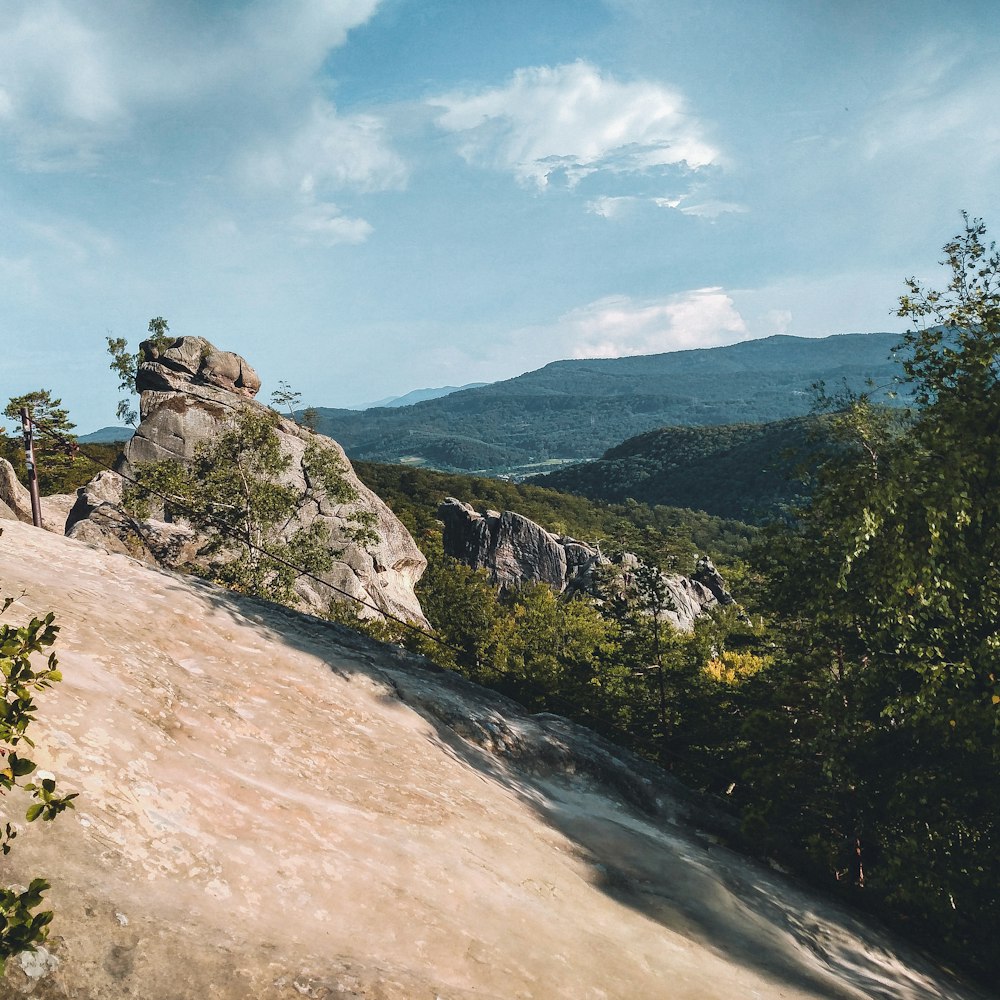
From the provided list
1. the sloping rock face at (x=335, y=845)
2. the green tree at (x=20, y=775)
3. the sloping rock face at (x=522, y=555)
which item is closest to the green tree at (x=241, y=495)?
the sloping rock face at (x=335, y=845)

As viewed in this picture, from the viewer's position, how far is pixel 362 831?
9.52 m

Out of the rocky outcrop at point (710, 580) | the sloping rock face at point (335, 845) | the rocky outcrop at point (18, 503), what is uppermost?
the rocky outcrop at point (18, 503)

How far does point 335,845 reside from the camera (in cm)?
888

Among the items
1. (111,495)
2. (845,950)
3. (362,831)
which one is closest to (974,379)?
(845,950)

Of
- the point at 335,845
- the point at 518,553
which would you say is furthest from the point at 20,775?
the point at 518,553

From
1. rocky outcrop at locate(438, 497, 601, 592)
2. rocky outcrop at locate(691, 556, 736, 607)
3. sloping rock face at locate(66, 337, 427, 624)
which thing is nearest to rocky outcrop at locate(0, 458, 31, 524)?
sloping rock face at locate(66, 337, 427, 624)

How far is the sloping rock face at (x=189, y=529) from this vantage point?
3459 cm

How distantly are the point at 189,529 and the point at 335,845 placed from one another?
31.7m

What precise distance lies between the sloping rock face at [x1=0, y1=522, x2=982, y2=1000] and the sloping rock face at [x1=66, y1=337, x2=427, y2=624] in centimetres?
2091

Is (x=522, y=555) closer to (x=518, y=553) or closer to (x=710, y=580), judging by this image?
(x=518, y=553)

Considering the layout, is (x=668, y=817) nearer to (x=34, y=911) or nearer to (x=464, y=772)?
(x=464, y=772)

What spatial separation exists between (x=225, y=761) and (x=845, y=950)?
12551mm

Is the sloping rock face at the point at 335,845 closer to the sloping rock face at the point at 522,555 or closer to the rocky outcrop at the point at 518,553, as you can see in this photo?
the sloping rock face at the point at 522,555

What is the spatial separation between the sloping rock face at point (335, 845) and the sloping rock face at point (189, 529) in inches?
823
